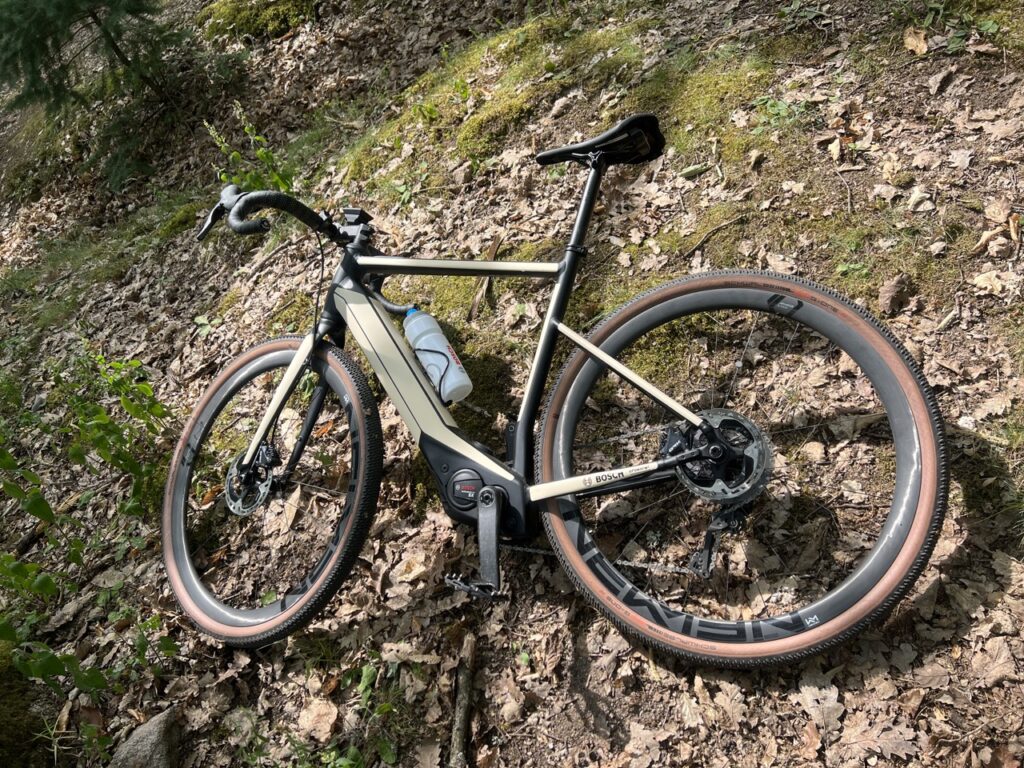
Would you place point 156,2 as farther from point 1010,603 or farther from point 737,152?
A: point 1010,603

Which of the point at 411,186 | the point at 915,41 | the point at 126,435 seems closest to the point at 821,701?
the point at 915,41

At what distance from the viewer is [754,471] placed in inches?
92.0

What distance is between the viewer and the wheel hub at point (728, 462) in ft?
7.68

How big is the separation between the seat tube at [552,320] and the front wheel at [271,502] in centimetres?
70

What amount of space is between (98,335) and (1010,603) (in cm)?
616

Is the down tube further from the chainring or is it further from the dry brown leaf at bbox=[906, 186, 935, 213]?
the dry brown leaf at bbox=[906, 186, 935, 213]

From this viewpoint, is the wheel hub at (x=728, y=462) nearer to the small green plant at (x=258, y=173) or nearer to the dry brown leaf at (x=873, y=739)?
the dry brown leaf at (x=873, y=739)

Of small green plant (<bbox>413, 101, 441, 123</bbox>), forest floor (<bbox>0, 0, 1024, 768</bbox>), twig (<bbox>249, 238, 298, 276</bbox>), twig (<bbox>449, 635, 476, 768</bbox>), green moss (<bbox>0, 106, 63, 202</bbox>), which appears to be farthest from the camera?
green moss (<bbox>0, 106, 63, 202</bbox>)

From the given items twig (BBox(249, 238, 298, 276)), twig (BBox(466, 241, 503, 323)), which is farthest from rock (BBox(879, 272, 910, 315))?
twig (BBox(249, 238, 298, 276))

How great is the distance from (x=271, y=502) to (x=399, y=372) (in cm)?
124

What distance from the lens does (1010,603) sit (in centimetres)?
232

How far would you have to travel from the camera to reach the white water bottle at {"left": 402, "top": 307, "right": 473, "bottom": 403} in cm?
300

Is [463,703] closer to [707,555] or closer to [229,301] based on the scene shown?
[707,555]

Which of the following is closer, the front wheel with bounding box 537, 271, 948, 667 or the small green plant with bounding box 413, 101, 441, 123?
the front wheel with bounding box 537, 271, 948, 667
